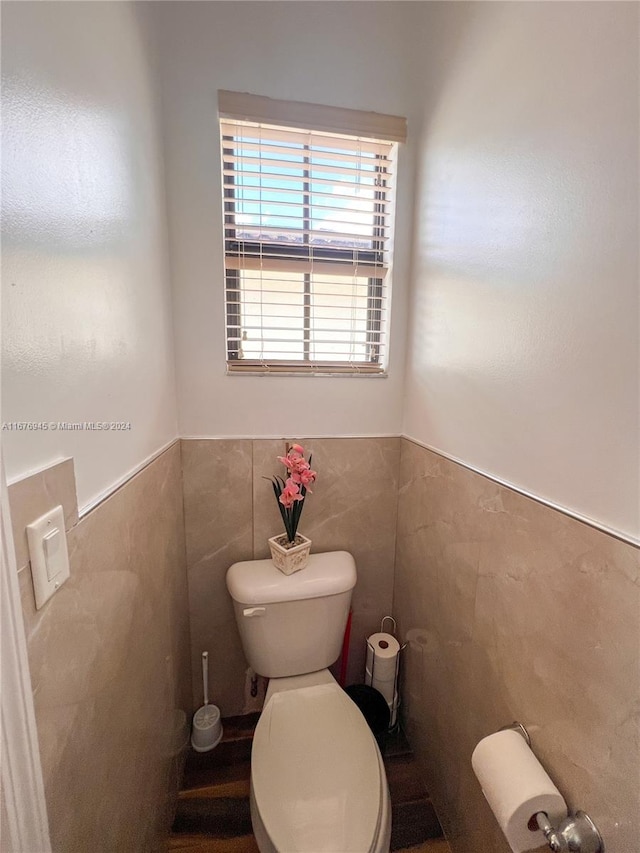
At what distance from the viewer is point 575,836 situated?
1.91 feet

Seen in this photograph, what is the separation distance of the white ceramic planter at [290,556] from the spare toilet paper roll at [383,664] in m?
0.48

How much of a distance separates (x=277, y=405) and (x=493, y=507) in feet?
2.54

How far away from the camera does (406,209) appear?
1213 millimetres

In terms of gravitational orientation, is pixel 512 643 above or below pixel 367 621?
above

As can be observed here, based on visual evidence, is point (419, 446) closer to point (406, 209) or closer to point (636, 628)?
point (636, 628)

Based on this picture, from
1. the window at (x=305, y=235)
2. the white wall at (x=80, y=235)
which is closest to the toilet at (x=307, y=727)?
the white wall at (x=80, y=235)

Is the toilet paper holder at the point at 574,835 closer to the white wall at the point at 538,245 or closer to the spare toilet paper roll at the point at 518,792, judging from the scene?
the spare toilet paper roll at the point at 518,792

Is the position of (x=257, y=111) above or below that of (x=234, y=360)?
above

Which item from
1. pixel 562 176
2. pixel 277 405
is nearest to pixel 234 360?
pixel 277 405

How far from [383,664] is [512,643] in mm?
686

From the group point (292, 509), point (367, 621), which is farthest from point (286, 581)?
point (367, 621)

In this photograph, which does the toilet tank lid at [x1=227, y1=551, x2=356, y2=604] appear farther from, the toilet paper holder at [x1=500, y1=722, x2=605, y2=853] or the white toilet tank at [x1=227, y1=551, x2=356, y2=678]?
the toilet paper holder at [x1=500, y1=722, x2=605, y2=853]

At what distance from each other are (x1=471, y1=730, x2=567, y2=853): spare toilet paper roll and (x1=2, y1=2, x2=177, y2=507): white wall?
966 millimetres

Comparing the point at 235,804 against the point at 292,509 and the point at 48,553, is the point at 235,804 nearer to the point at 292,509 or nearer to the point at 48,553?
the point at 292,509
